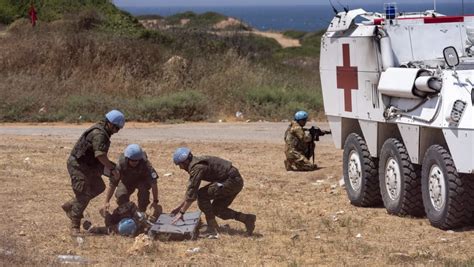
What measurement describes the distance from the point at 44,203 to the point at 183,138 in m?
8.63

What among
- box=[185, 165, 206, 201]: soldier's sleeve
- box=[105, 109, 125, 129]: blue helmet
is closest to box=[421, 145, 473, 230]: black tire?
box=[185, 165, 206, 201]: soldier's sleeve

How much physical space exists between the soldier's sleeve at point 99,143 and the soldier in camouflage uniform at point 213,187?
0.79 metres

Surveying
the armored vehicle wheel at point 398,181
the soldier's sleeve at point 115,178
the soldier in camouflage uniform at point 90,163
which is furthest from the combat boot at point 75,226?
the armored vehicle wheel at point 398,181

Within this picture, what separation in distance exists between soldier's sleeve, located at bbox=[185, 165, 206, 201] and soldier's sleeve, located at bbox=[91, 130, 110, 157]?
1.01m

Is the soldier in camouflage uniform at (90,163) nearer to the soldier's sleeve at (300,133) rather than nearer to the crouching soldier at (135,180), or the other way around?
the crouching soldier at (135,180)

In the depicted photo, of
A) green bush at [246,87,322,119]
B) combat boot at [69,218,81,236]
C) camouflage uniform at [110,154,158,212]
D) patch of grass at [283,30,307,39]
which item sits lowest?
patch of grass at [283,30,307,39]

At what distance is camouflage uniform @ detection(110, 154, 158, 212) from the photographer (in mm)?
12414

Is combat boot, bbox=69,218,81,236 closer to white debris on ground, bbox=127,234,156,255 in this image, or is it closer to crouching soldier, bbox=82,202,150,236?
crouching soldier, bbox=82,202,150,236

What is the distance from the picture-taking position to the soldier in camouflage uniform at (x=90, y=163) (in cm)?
1205

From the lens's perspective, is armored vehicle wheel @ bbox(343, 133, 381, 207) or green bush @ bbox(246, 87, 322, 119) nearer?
armored vehicle wheel @ bbox(343, 133, 381, 207)

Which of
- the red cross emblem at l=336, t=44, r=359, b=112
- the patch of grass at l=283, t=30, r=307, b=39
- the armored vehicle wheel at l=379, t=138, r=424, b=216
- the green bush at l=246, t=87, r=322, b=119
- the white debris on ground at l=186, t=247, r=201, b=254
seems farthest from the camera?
the patch of grass at l=283, t=30, r=307, b=39

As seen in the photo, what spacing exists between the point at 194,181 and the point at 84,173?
1.33 meters

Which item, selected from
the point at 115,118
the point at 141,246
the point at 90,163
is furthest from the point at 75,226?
the point at 141,246

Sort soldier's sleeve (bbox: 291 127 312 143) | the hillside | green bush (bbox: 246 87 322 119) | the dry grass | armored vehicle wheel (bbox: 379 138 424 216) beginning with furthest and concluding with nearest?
green bush (bbox: 246 87 322 119) → the dry grass → the hillside → soldier's sleeve (bbox: 291 127 312 143) → armored vehicle wheel (bbox: 379 138 424 216)
